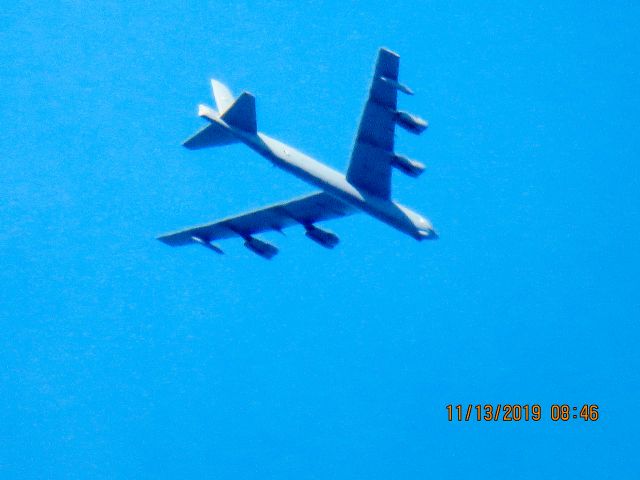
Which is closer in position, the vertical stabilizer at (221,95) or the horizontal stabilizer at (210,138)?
Answer: the horizontal stabilizer at (210,138)

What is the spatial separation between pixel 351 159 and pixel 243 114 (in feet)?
17.3

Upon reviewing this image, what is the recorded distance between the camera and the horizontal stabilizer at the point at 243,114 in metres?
36.3

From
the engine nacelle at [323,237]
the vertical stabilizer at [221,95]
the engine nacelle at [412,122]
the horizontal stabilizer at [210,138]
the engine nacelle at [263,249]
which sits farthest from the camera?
the engine nacelle at [263,249]

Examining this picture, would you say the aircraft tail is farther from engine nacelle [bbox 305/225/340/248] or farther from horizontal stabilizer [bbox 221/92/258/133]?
engine nacelle [bbox 305/225/340/248]

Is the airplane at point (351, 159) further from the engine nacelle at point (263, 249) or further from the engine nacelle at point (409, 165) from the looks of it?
the engine nacelle at point (263, 249)

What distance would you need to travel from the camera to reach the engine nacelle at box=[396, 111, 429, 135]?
36031mm

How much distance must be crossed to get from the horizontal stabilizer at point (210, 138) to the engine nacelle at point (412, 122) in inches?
289

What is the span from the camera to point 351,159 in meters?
38.5

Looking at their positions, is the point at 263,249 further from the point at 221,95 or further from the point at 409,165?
the point at 409,165

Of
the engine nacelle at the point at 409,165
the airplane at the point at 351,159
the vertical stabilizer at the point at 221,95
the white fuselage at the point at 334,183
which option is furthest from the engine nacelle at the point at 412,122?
the vertical stabilizer at the point at 221,95

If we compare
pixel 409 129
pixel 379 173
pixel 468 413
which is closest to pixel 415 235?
pixel 379 173

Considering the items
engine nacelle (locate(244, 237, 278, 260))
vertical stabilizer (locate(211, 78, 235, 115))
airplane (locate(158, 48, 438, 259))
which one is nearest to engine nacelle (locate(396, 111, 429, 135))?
airplane (locate(158, 48, 438, 259))

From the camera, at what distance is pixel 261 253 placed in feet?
149

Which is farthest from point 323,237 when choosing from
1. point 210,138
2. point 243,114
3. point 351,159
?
point 243,114
